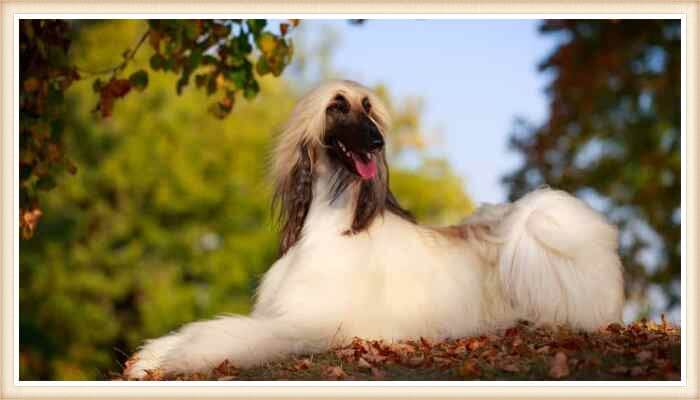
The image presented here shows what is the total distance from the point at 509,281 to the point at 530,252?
211 millimetres

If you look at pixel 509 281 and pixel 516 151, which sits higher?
pixel 516 151

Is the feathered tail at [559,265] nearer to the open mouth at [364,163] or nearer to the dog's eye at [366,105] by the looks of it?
the open mouth at [364,163]

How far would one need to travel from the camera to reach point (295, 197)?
17.9 feet

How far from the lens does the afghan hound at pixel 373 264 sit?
204 inches

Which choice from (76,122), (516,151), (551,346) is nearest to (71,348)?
(76,122)

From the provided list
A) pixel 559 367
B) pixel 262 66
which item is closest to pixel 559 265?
pixel 559 367

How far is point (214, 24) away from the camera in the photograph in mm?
6012

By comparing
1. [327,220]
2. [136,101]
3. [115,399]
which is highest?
[136,101]

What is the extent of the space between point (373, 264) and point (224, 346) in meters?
0.95

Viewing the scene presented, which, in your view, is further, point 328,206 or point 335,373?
point 328,206

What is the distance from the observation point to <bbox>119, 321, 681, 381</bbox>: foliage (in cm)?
441

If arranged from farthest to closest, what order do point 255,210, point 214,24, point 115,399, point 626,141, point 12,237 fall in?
point 255,210 < point 626,141 < point 214,24 < point 12,237 < point 115,399

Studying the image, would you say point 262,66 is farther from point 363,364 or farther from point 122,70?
point 363,364

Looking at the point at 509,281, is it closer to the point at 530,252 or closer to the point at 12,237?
the point at 530,252
